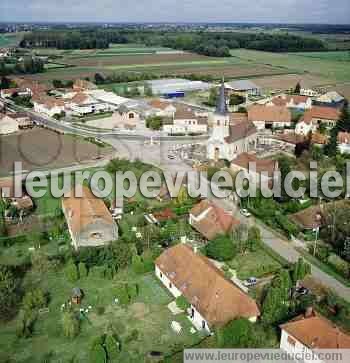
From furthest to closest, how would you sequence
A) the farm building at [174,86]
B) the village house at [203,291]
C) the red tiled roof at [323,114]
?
the farm building at [174,86] < the red tiled roof at [323,114] < the village house at [203,291]

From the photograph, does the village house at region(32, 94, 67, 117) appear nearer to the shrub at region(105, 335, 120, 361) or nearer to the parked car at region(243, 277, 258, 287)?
the parked car at region(243, 277, 258, 287)

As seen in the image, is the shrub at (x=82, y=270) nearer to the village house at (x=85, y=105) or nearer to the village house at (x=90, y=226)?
the village house at (x=90, y=226)

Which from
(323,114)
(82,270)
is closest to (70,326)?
(82,270)

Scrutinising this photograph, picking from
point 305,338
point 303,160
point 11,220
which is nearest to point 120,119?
point 303,160

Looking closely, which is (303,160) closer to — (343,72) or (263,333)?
(263,333)

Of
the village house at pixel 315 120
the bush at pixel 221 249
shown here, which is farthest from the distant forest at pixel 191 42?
the bush at pixel 221 249

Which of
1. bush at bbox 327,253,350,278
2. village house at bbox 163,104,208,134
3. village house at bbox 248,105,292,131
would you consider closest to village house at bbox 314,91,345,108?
village house at bbox 248,105,292,131
